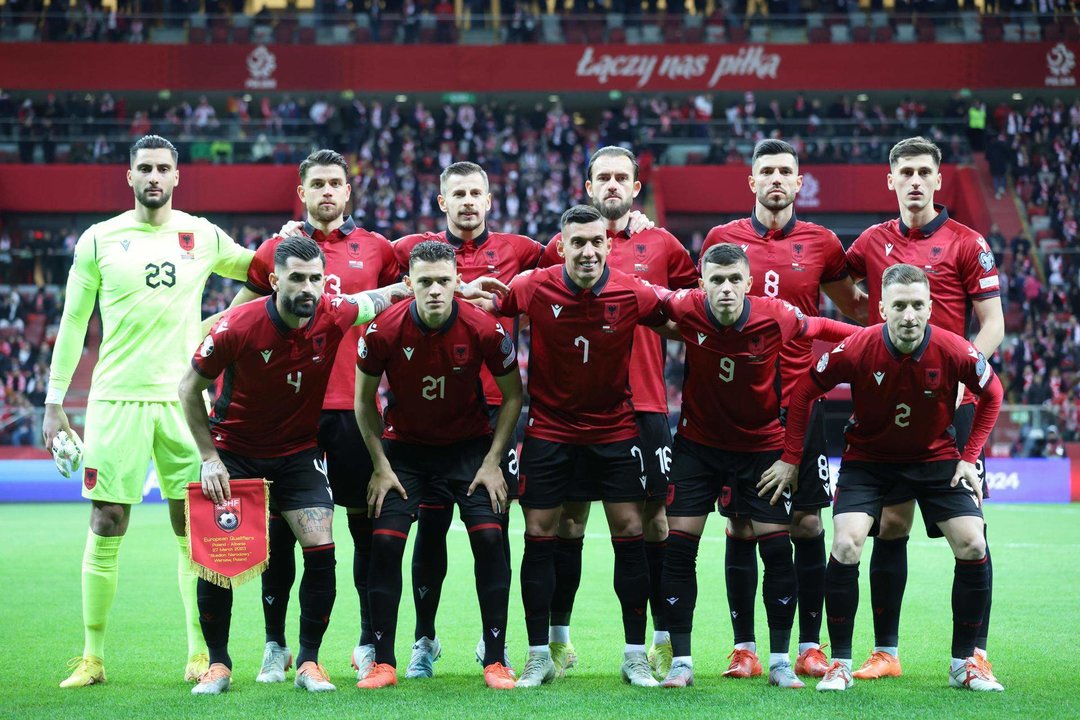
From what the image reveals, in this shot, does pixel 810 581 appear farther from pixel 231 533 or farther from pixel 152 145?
pixel 152 145

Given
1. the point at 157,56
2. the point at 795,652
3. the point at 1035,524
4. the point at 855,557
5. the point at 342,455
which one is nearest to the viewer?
the point at 855,557

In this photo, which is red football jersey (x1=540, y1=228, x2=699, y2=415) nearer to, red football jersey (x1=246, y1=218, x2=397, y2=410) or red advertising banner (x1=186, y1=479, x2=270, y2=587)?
red football jersey (x1=246, y1=218, x2=397, y2=410)

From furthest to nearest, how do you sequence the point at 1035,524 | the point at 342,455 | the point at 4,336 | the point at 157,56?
the point at 157,56
the point at 4,336
the point at 1035,524
the point at 342,455

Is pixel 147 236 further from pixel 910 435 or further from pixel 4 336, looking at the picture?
pixel 4 336

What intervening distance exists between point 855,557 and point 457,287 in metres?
2.30

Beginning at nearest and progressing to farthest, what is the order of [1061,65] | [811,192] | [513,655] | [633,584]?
[633,584] → [513,655] → [811,192] → [1061,65]

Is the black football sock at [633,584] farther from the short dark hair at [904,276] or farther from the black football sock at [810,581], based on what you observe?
the short dark hair at [904,276]

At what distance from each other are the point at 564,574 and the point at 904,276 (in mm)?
2265

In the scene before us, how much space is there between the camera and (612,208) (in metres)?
6.55

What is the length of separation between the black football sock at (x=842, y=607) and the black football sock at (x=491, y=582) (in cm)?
153

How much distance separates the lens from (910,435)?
5879 mm

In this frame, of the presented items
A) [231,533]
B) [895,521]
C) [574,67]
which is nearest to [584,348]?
[895,521]

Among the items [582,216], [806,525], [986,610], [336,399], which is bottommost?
[986,610]

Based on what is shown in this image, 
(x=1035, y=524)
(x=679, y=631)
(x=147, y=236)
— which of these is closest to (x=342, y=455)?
(x=147, y=236)
